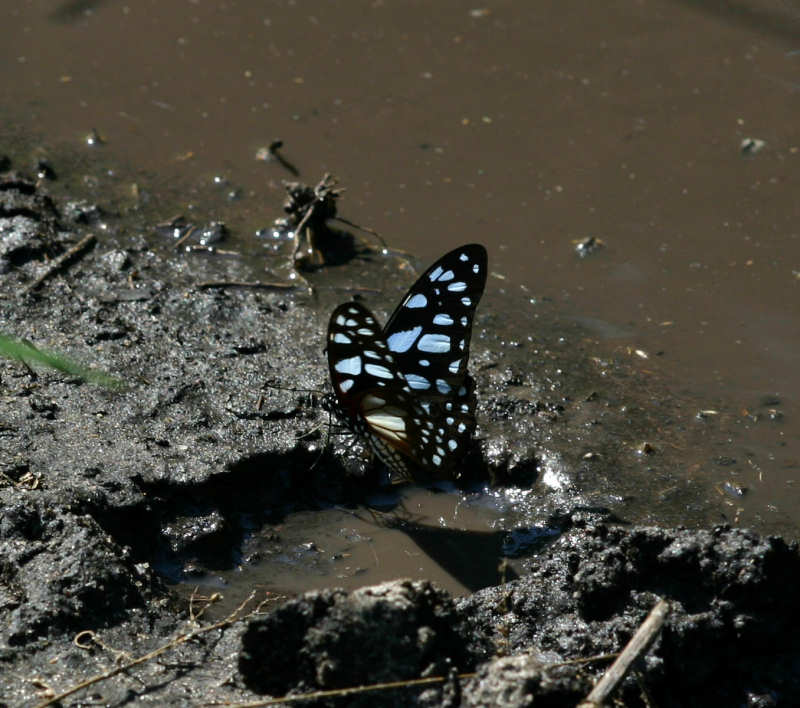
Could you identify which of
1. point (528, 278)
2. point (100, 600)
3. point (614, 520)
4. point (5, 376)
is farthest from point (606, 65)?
point (100, 600)

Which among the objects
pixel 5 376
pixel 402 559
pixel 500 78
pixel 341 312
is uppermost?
pixel 500 78

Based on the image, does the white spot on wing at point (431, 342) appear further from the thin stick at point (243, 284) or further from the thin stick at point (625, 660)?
the thin stick at point (625, 660)

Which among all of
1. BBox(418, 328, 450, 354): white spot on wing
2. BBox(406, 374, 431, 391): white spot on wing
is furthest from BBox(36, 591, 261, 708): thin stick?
BBox(418, 328, 450, 354): white spot on wing

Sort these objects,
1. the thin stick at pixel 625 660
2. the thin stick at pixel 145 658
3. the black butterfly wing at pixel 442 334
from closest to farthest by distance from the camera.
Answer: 1. the thin stick at pixel 625 660
2. the thin stick at pixel 145 658
3. the black butterfly wing at pixel 442 334

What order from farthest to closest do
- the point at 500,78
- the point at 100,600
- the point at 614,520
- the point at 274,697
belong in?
the point at 500,78
the point at 614,520
the point at 100,600
the point at 274,697

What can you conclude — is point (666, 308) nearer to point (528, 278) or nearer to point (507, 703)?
point (528, 278)

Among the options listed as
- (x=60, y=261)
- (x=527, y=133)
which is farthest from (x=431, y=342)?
(x=527, y=133)

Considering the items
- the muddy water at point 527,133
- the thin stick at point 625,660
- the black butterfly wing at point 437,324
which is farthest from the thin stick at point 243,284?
the thin stick at point 625,660
